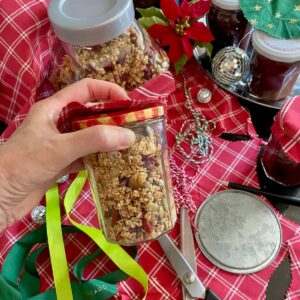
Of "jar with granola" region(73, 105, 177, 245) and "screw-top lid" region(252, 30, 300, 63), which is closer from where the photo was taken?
"jar with granola" region(73, 105, 177, 245)

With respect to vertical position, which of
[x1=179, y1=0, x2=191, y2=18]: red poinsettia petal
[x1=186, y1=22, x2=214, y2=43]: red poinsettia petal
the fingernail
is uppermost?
the fingernail

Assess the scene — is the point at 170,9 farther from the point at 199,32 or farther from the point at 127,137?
the point at 127,137

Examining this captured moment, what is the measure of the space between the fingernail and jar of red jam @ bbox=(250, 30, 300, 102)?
0.26 metres

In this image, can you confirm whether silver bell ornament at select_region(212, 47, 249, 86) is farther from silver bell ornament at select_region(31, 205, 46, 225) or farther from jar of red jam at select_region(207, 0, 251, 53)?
silver bell ornament at select_region(31, 205, 46, 225)

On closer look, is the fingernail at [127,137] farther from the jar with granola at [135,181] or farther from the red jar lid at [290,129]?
the red jar lid at [290,129]

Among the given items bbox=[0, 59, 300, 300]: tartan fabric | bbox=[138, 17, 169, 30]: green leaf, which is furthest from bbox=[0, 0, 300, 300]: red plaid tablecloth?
bbox=[138, 17, 169, 30]: green leaf

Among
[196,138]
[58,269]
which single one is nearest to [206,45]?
[196,138]

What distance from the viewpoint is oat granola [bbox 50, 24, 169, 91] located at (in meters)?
0.49

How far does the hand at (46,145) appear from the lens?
1.10 feet

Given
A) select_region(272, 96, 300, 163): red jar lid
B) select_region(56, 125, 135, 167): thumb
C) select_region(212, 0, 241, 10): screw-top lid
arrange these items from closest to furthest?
select_region(56, 125, 135, 167): thumb
select_region(272, 96, 300, 163): red jar lid
select_region(212, 0, 241, 10): screw-top lid

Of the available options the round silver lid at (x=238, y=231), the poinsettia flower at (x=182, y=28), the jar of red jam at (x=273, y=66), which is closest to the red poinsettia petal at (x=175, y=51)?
the poinsettia flower at (x=182, y=28)

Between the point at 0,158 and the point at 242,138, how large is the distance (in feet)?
1.11

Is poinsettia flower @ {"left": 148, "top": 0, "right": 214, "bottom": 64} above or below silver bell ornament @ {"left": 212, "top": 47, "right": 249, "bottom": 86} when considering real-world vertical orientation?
above

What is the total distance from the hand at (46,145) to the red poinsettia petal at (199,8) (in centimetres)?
19
